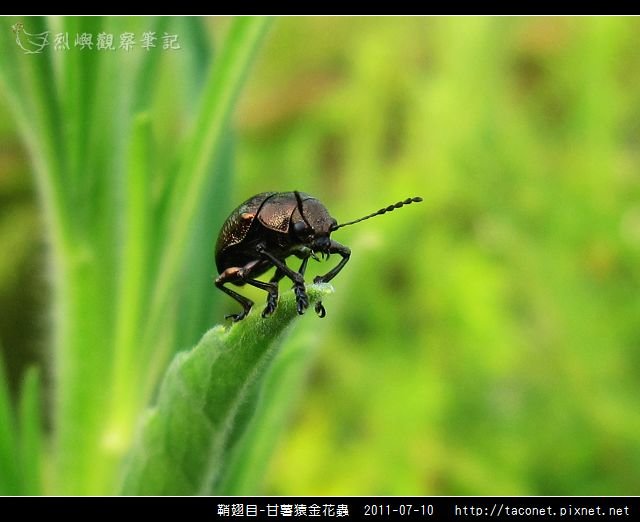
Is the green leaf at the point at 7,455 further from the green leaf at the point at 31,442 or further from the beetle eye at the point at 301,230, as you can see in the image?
the beetle eye at the point at 301,230

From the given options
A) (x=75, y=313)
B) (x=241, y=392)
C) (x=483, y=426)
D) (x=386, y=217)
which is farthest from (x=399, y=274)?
(x=241, y=392)

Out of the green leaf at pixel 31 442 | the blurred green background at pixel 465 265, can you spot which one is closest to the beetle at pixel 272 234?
the green leaf at pixel 31 442

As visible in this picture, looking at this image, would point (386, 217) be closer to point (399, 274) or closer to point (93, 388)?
point (399, 274)

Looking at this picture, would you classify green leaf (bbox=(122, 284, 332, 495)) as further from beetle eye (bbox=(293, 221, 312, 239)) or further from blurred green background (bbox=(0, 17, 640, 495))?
blurred green background (bbox=(0, 17, 640, 495))

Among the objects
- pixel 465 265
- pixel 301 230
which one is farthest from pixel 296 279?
pixel 465 265

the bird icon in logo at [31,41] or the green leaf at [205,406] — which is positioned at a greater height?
the bird icon in logo at [31,41]
